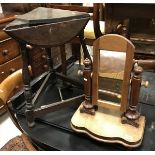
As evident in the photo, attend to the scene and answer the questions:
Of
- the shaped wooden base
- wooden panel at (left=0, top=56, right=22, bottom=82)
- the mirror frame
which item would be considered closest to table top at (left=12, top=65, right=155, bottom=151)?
the shaped wooden base

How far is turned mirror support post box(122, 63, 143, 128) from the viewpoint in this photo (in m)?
0.72

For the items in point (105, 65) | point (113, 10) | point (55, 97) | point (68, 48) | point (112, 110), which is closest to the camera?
point (105, 65)

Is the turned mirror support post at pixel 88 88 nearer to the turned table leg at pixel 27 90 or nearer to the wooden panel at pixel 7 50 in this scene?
the turned table leg at pixel 27 90

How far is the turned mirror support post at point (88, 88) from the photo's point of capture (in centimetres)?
79

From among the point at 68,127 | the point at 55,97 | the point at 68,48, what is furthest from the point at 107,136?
the point at 68,48

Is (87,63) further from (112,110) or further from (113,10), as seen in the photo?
(113,10)

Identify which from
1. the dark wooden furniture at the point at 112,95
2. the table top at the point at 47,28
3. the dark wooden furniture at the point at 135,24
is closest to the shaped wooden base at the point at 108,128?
the dark wooden furniture at the point at 112,95

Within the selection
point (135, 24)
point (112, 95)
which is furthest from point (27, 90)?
point (135, 24)

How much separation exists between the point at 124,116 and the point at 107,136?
105mm

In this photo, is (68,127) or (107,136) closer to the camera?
(107,136)

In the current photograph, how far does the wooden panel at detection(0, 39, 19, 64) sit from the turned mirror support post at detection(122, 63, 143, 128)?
43.0 inches

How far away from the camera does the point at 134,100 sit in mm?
772

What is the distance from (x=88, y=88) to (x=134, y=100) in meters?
0.18

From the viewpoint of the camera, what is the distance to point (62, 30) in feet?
2.73
